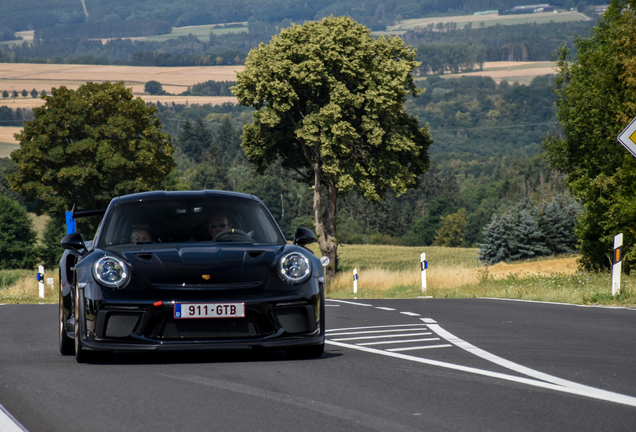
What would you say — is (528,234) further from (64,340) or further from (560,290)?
(64,340)

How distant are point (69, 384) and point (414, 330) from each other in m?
5.04

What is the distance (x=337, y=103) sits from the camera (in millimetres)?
39750

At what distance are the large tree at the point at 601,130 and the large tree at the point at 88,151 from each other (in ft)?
81.3

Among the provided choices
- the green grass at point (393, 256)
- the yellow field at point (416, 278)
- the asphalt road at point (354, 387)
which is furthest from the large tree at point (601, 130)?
the green grass at point (393, 256)

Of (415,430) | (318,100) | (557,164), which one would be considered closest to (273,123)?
(318,100)

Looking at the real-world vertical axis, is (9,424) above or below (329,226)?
above

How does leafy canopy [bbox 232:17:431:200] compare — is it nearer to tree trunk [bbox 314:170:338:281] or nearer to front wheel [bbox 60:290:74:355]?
tree trunk [bbox 314:170:338:281]

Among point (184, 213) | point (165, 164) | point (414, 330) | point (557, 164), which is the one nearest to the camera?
point (184, 213)

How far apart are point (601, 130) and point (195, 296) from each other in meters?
25.5

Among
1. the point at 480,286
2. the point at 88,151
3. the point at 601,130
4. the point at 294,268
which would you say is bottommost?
the point at 480,286

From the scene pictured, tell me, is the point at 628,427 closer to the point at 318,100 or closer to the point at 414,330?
the point at 414,330

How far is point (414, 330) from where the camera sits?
10.4 metres

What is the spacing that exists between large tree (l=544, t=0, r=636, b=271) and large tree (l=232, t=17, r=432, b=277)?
832 centimetres

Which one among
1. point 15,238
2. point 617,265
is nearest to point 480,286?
point 617,265
